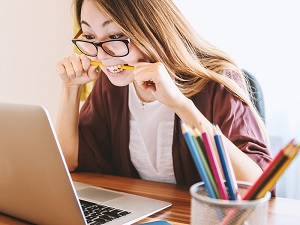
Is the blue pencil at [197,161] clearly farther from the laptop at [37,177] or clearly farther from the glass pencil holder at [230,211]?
the laptop at [37,177]

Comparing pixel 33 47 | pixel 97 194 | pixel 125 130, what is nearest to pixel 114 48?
pixel 125 130

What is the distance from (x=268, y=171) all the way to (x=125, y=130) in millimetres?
841

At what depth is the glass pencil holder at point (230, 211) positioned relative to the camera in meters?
0.48

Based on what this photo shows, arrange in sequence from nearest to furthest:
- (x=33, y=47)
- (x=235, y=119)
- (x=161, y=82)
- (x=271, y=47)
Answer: (x=161, y=82)
(x=235, y=119)
(x=271, y=47)
(x=33, y=47)

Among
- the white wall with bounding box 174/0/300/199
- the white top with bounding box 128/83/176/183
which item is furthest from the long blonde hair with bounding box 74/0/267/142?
the white wall with bounding box 174/0/300/199

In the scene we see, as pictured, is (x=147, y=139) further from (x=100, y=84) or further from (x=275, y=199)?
(x=275, y=199)

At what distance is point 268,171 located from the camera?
0.45m

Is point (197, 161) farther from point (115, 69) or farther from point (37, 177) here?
point (115, 69)

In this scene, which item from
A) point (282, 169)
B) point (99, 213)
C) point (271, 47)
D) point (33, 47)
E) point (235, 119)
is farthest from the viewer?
point (33, 47)

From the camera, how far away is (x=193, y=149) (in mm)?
484

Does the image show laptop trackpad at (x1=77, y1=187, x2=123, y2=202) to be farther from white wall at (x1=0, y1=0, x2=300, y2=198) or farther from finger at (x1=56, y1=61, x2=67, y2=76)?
white wall at (x1=0, y1=0, x2=300, y2=198)

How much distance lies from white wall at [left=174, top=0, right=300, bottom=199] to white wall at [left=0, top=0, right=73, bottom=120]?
2.77 ft

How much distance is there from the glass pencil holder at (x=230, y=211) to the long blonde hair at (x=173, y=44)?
625mm

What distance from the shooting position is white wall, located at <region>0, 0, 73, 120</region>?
91.7 inches
